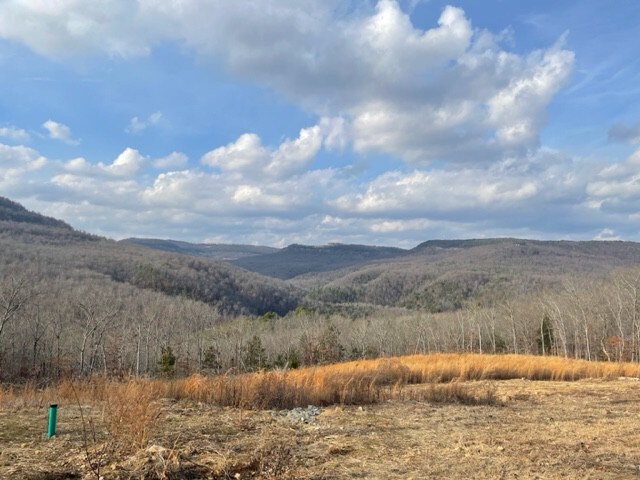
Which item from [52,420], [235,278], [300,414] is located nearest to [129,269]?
[235,278]

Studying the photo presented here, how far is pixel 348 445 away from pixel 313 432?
817 millimetres

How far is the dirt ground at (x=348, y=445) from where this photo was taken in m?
4.88

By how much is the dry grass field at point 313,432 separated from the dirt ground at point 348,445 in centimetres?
2

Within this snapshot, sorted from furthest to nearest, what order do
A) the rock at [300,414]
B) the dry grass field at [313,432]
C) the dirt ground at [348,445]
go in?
1. the rock at [300,414]
2. the dry grass field at [313,432]
3. the dirt ground at [348,445]

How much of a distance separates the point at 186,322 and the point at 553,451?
79.4 metres

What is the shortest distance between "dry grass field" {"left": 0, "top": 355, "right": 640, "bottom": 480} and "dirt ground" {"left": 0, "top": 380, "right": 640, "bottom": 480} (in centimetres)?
2

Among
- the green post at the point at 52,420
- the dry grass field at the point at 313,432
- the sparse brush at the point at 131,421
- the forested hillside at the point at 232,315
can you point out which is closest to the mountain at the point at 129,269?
the forested hillside at the point at 232,315

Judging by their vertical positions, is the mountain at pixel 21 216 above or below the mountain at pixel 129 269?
above

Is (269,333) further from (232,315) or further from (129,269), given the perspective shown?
(129,269)

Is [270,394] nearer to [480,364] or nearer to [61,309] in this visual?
[480,364]

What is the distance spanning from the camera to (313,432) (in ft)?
22.4

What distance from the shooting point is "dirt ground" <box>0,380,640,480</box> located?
16.0 feet

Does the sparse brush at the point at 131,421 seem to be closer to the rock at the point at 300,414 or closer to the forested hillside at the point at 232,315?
the rock at the point at 300,414

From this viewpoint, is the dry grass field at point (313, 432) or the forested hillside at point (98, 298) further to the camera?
the forested hillside at point (98, 298)
